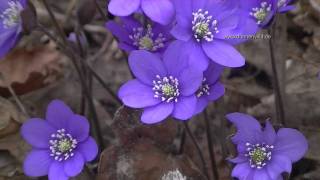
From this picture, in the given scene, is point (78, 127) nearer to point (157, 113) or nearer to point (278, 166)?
point (157, 113)

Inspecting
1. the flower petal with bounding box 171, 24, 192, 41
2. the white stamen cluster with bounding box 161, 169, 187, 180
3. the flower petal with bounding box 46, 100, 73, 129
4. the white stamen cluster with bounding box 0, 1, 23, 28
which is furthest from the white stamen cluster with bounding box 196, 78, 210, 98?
the white stamen cluster with bounding box 0, 1, 23, 28

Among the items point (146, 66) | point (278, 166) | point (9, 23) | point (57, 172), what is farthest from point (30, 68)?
point (278, 166)

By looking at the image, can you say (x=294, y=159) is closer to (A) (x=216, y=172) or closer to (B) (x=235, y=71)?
(A) (x=216, y=172)

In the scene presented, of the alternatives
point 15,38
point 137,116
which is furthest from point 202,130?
point 15,38

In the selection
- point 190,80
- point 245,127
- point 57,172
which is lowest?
point 57,172

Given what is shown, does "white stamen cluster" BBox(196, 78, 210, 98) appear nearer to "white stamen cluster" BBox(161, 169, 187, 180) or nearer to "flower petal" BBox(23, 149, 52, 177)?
Result: "white stamen cluster" BBox(161, 169, 187, 180)

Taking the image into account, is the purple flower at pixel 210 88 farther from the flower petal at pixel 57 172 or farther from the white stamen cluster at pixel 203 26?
the flower petal at pixel 57 172

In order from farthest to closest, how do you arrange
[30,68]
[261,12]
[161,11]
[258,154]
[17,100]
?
[30,68] < [17,100] < [261,12] < [258,154] < [161,11]
